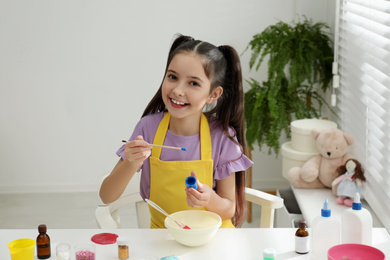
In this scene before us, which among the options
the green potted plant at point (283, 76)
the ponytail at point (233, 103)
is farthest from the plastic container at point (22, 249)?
the green potted plant at point (283, 76)

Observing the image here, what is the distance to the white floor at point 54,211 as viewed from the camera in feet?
11.0

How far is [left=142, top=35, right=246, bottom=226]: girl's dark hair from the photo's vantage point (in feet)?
6.09

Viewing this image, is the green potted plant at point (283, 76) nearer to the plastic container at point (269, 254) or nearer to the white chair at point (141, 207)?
the white chair at point (141, 207)

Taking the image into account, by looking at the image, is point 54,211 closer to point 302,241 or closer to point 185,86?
point 185,86

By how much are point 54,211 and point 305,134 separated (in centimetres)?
167

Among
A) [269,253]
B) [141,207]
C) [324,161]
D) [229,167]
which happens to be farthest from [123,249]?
[324,161]

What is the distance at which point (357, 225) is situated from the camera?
149 cm

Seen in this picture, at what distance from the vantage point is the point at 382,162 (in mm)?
2395

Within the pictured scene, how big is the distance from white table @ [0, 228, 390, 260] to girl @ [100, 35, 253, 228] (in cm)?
18

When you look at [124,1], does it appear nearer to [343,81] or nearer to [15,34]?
[15,34]

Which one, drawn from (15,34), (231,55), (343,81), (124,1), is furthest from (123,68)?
(231,55)

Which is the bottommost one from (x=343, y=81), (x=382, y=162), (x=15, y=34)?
(x=382, y=162)

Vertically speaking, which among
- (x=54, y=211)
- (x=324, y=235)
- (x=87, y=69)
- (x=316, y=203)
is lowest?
(x=54, y=211)

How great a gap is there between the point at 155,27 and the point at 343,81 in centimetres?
123
